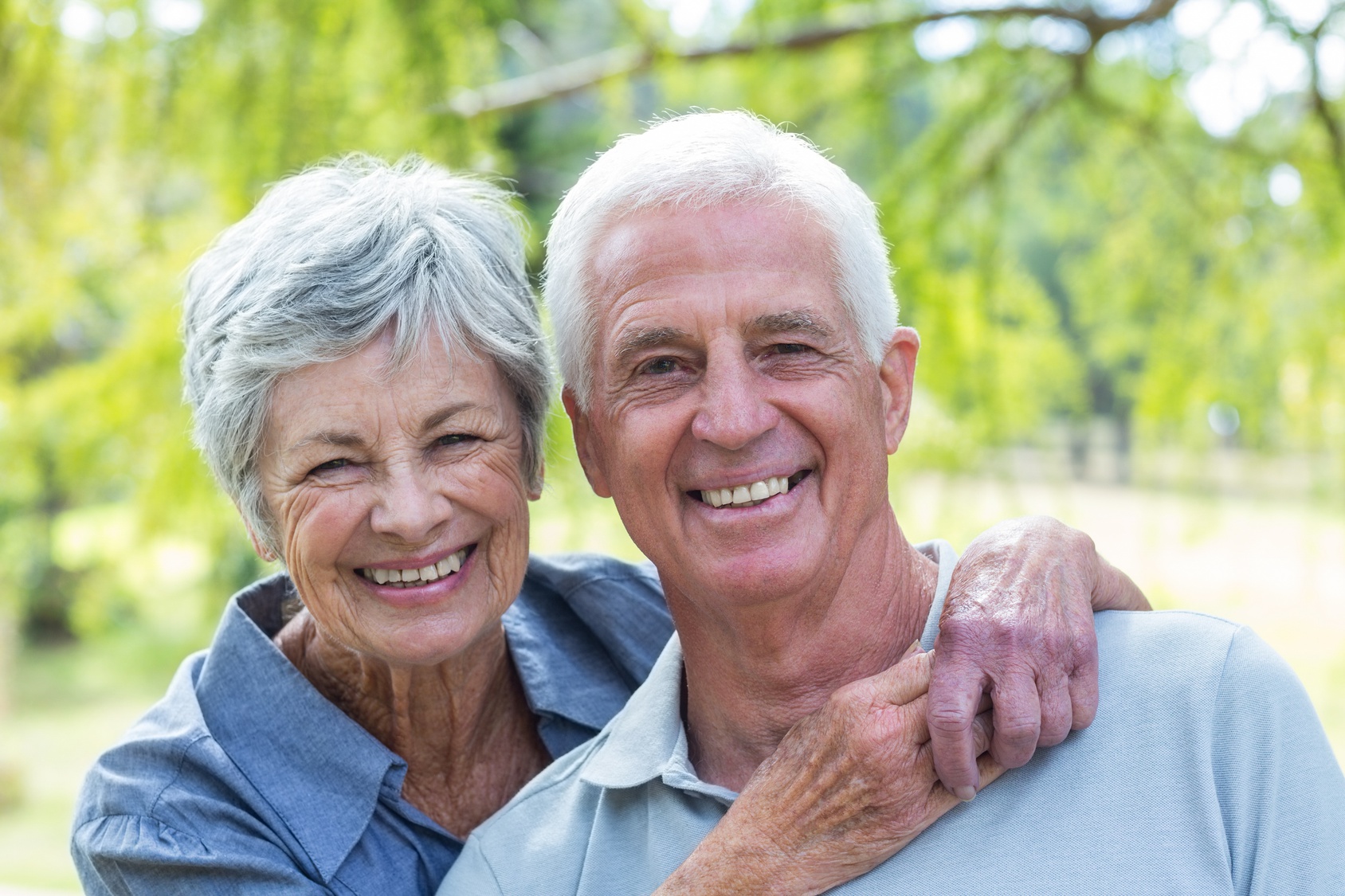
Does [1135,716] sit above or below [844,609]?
below

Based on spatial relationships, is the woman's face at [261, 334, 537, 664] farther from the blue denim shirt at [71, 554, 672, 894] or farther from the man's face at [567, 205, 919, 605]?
the man's face at [567, 205, 919, 605]

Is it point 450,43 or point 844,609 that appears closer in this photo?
point 844,609

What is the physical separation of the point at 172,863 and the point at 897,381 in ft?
3.86

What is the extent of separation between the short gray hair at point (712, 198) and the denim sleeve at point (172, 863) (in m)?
0.78

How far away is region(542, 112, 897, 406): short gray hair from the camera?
1555mm

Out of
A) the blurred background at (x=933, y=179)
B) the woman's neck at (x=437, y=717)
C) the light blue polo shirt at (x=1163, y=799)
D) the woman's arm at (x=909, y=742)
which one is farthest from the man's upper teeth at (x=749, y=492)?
the blurred background at (x=933, y=179)

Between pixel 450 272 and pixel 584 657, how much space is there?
786mm

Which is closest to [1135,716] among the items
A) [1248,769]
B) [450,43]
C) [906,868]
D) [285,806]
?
[1248,769]

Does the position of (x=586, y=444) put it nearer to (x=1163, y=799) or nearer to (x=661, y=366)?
(x=661, y=366)

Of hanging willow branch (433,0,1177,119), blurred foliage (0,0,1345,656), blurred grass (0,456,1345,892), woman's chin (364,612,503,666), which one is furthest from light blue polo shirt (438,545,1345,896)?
hanging willow branch (433,0,1177,119)

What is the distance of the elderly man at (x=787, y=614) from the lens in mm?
1384

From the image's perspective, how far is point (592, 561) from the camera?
7.59ft

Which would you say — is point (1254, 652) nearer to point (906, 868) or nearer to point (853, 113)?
point (906, 868)

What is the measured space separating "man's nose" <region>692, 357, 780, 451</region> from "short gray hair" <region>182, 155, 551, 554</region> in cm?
42
